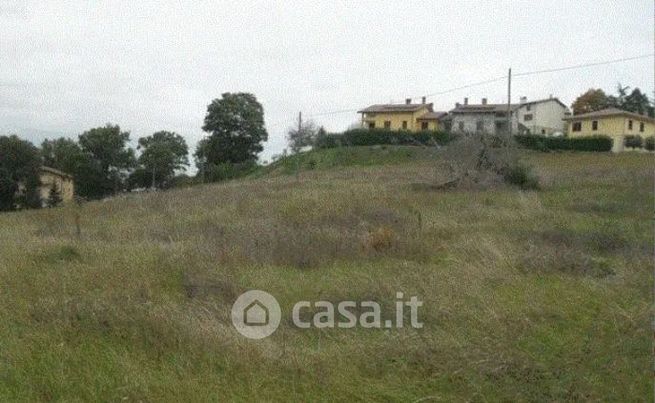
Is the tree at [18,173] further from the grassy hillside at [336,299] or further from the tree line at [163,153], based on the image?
the grassy hillside at [336,299]

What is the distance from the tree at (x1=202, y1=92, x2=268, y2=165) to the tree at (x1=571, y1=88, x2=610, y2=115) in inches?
1730

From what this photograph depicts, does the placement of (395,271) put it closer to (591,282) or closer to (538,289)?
(538,289)

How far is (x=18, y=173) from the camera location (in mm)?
42406

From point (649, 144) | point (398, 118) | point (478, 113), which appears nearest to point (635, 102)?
point (649, 144)

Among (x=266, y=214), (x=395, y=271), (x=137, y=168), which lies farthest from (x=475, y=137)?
(x=137, y=168)

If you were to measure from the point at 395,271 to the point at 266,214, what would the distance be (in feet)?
23.3

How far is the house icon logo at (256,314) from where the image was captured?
413cm

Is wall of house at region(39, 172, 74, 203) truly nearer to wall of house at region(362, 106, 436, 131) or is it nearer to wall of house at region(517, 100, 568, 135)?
wall of house at region(362, 106, 436, 131)

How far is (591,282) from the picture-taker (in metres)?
5.23

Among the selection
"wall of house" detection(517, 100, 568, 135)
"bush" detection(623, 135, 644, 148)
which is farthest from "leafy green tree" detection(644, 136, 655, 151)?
"wall of house" detection(517, 100, 568, 135)

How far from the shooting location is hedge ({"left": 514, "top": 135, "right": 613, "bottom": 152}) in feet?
141

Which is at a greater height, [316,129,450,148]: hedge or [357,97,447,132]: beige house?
[357,97,447,132]: beige house

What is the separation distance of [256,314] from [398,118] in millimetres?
57978

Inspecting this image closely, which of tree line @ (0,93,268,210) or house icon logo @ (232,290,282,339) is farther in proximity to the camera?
tree line @ (0,93,268,210)
